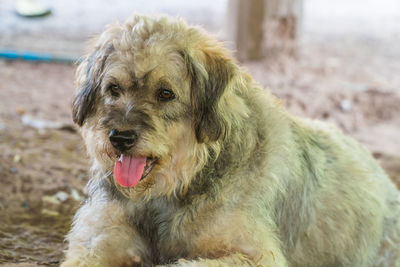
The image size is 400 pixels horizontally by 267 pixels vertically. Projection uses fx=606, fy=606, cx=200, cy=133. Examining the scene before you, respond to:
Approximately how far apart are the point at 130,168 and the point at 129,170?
0.01 metres

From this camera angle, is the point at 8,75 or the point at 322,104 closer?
the point at 322,104

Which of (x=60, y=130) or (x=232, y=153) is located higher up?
(x=232, y=153)

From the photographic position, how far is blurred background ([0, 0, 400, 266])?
554cm

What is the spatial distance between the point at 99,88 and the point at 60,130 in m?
3.48

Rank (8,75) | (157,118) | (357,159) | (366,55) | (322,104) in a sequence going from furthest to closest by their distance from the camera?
Answer: 1. (366,55)
2. (8,75)
3. (322,104)
4. (357,159)
5. (157,118)

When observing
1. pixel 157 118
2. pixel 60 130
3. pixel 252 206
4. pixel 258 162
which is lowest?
pixel 60 130

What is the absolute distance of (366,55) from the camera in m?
11.2

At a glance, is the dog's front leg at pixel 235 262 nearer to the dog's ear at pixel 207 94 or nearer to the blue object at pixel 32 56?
the dog's ear at pixel 207 94

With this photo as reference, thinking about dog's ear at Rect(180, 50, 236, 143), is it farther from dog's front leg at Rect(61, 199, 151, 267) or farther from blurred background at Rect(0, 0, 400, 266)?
dog's front leg at Rect(61, 199, 151, 267)

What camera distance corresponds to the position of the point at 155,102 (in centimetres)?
364

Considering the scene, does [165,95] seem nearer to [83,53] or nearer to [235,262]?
[235,262]

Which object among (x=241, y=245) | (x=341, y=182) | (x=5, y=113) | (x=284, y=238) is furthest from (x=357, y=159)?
(x=5, y=113)

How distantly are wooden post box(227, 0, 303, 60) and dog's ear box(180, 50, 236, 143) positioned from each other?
5833 mm

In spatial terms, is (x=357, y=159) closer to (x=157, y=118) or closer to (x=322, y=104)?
(x=157, y=118)
